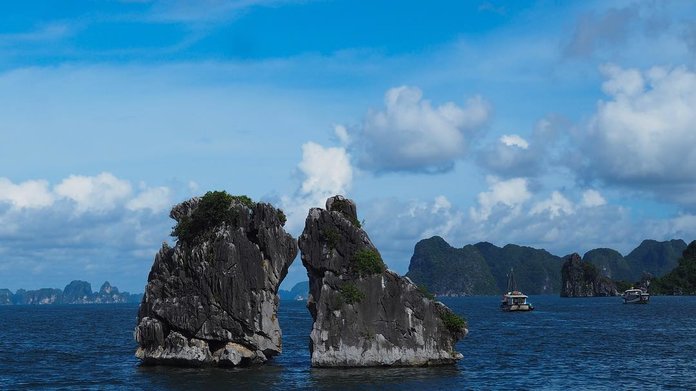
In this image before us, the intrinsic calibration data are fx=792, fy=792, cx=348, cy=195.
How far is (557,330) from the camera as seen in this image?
106875 millimetres

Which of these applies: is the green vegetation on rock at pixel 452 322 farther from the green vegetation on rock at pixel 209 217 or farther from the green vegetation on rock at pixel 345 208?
the green vegetation on rock at pixel 209 217

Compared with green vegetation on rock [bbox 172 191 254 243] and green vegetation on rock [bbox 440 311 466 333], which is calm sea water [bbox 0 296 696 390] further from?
green vegetation on rock [bbox 172 191 254 243]

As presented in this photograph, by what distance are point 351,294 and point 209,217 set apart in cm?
1322

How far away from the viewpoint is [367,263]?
195 ft

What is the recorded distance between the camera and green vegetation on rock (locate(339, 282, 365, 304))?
58.2 m

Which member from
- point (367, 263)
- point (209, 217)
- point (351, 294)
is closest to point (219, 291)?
point (209, 217)

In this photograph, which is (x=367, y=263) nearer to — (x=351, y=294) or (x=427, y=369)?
(x=351, y=294)

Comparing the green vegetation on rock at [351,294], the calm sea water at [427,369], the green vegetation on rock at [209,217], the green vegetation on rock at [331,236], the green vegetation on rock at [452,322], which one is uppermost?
the green vegetation on rock at [209,217]

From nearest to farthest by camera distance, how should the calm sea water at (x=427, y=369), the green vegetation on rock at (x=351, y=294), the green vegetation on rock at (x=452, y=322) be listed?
the calm sea water at (x=427, y=369) → the green vegetation on rock at (x=351, y=294) → the green vegetation on rock at (x=452, y=322)

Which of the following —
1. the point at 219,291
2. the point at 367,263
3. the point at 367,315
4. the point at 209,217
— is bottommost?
the point at 367,315

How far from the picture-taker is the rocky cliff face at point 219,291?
5956 centimetres

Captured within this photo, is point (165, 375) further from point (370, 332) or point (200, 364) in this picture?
point (370, 332)

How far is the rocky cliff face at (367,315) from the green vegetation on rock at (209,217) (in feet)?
23.4

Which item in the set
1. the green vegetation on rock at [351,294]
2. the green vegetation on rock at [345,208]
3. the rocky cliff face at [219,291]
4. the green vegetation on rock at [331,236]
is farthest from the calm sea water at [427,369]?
the green vegetation on rock at [345,208]
